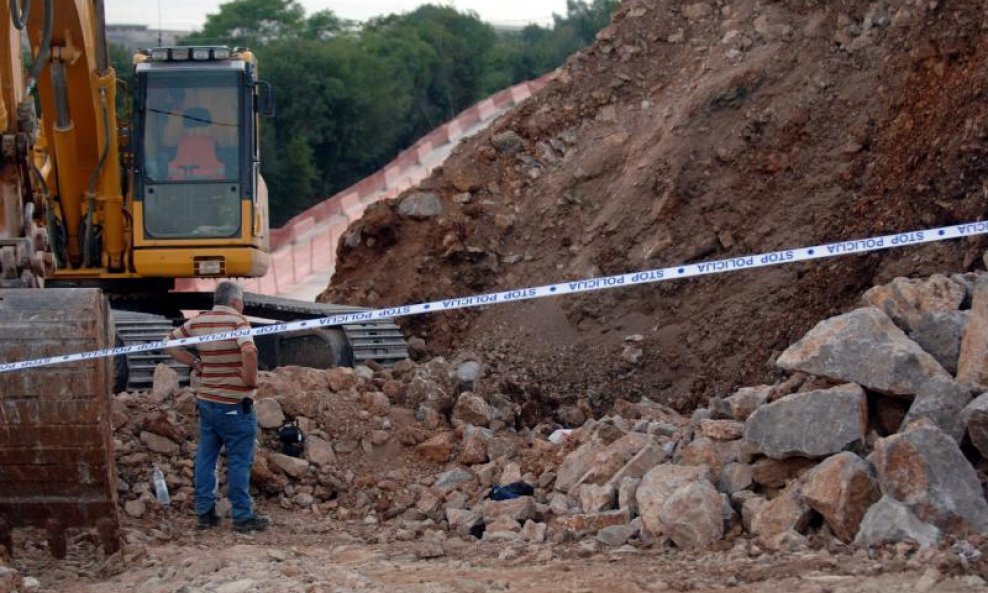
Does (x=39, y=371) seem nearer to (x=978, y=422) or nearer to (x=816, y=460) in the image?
(x=816, y=460)

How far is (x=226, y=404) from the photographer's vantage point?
8.02 metres

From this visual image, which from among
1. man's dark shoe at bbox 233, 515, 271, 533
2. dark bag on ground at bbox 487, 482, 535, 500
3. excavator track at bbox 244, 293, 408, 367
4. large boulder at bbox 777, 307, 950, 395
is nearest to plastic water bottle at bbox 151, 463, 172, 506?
man's dark shoe at bbox 233, 515, 271, 533

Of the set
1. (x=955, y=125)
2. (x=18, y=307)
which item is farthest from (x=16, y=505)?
(x=955, y=125)

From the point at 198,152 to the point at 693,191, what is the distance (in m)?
4.32

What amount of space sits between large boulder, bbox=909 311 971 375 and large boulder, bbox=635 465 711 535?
126 centimetres

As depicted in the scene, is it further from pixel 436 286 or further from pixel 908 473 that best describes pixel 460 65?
pixel 908 473

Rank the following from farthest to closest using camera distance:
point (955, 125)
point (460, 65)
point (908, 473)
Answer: point (460, 65) < point (955, 125) < point (908, 473)

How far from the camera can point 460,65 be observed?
51562 millimetres

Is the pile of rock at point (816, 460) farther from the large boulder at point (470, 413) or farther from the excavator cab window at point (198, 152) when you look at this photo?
the excavator cab window at point (198, 152)

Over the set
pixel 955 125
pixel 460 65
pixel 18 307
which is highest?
pixel 460 65

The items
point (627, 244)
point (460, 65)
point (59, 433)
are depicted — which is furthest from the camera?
point (460, 65)

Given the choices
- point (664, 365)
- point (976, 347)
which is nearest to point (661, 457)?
point (976, 347)

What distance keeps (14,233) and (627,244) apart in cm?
686

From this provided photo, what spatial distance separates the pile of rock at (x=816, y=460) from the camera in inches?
257
